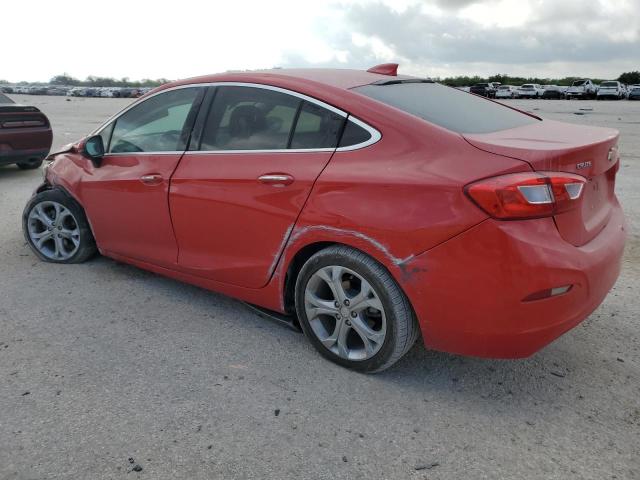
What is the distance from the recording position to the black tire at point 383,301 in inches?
111

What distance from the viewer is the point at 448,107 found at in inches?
127

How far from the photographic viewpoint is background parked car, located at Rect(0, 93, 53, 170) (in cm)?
851

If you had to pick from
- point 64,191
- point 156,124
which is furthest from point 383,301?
point 64,191

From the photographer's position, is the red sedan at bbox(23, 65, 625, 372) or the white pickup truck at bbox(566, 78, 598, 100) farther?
the white pickup truck at bbox(566, 78, 598, 100)

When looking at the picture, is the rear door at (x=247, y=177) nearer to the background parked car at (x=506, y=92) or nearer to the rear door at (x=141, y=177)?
the rear door at (x=141, y=177)

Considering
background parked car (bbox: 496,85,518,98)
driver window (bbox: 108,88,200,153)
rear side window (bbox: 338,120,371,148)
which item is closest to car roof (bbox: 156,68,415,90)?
driver window (bbox: 108,88,200,153)

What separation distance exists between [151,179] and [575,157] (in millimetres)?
2633

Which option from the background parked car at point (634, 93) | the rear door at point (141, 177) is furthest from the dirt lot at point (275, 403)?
the background parked car at point (634, 93)

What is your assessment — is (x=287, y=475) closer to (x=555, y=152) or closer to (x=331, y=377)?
(x=331, y=377)

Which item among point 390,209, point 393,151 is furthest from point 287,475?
point 393,151

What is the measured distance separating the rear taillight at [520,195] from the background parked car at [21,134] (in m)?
8.16

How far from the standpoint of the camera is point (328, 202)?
2.94 meters

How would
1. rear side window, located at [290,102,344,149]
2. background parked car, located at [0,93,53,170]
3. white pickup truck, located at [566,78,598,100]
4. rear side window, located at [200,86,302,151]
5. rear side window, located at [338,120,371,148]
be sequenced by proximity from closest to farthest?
rear side window, located at [338,120,371,148], rear side window, located at [290,102,344,149], rear side window, located at [200,86,302,151], background parked car, located at [0,93,53,170], white pickup truck, located at [566,78,598,100]

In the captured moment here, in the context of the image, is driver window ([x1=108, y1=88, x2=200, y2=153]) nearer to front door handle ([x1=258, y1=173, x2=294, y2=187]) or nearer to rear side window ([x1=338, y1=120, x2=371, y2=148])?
front door handle ([x1=258, y1=173, x2=294, y2=187])
